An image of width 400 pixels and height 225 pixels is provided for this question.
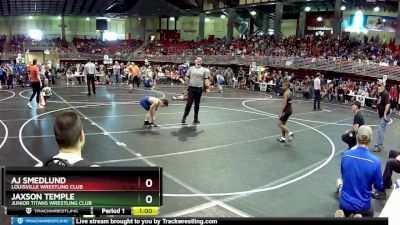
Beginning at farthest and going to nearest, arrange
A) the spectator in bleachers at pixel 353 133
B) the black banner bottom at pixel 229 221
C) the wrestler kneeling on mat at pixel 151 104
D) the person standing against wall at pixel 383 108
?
the wrestler kneeling on mat at pixel 151 104, the person standing against wall at pixel 383 108, the spectator in bleachers at pixel 353 133, the black banner bottom at pixel 229 221

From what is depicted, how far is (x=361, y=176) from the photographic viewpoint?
4695 mm

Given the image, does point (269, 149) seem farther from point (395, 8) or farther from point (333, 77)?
point (395, 8)

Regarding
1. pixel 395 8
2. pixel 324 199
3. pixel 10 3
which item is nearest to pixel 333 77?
pixel 395 8

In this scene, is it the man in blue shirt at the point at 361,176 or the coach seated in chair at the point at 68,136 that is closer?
the coach seated in chair at the point at 68,136

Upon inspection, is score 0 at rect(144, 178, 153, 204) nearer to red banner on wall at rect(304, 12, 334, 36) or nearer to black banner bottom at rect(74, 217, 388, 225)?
black banner bottom at rect(74, 217, 388, 225)

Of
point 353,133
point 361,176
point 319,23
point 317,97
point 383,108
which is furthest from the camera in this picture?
point 319,23

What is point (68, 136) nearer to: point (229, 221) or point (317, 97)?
point (229, 221)

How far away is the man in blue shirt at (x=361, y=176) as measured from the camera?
15.3 feet

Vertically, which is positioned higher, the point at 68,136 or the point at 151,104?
the point at 68,136

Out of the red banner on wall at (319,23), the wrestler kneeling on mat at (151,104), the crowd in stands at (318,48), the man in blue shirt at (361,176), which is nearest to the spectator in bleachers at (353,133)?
the man in blue shirt at (361,176)

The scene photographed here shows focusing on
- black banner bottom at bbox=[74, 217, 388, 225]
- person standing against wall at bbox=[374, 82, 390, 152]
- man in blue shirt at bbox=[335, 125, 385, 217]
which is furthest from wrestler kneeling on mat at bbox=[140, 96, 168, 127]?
black banner bottom at bbox=[74, 217, 388, 225]

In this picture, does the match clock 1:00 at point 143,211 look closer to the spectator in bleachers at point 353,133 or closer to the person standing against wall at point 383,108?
the spectator in bleachers at point 353,133

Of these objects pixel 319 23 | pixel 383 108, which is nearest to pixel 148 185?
pixel 383 108

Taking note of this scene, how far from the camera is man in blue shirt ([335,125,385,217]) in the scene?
4664 millimetres
